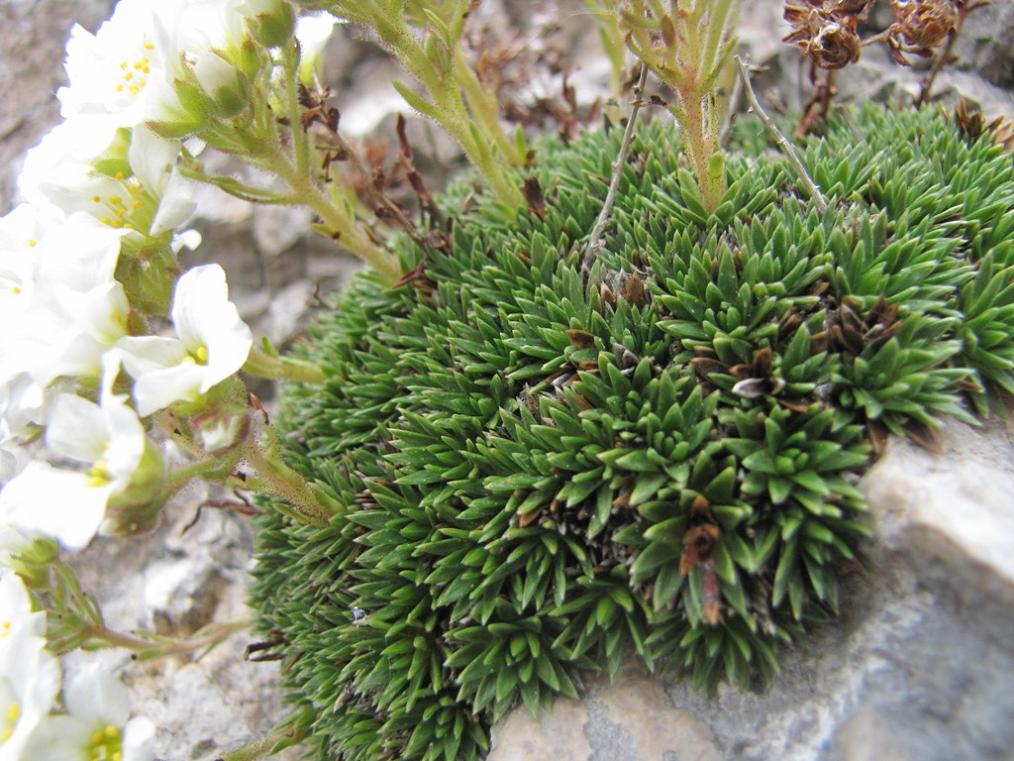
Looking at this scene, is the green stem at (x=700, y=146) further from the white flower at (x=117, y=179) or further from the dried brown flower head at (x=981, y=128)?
the white flower at (x=117, y=179)

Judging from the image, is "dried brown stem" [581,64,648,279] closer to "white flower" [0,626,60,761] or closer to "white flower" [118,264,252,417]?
"white flower" [118,264,252,417]

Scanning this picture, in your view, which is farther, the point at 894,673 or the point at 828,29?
the point at 828,29

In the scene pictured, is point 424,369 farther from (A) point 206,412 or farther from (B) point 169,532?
(B) point 169,532

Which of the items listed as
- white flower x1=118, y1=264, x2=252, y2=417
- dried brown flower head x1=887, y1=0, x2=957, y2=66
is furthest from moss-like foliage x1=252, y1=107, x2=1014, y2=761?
white flower x1=118, y1=264, x2=252, y2=417

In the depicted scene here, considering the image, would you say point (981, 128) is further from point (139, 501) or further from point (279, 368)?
point (139, 501)

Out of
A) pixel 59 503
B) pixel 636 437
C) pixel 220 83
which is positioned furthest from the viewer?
pixel 220 83

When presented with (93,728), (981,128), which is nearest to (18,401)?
(93,728)

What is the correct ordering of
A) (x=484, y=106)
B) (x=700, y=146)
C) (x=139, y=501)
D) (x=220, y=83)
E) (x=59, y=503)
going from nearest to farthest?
(x=59, y=503)
(x=139, y=501)
(x=220, y=83)
(x=700, y=146)
(x=484, y=106)

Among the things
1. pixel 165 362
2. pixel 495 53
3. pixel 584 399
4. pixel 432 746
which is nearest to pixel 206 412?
pixel 165 362
